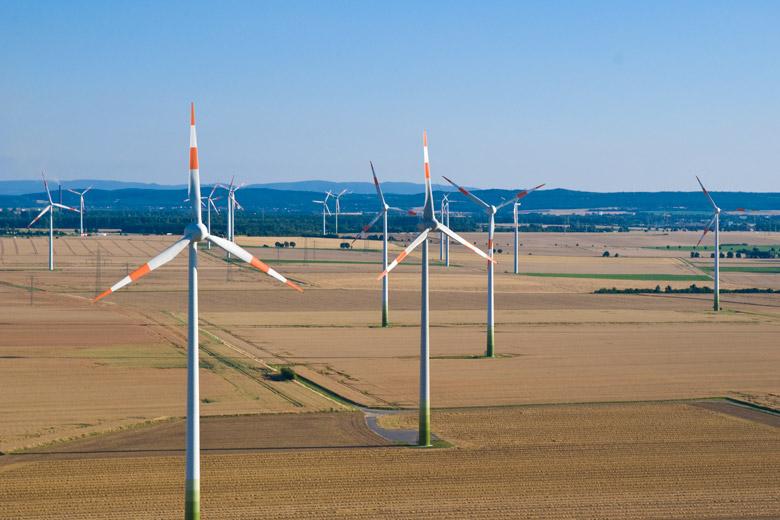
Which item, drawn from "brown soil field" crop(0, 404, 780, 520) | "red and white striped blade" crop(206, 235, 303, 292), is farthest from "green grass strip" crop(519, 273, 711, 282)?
"red and white striped blade" crop(206, 235, 303, 292)

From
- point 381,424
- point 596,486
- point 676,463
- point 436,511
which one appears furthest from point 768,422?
point 436,511

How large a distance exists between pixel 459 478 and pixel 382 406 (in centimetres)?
1110

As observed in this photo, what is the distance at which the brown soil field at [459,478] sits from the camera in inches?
989

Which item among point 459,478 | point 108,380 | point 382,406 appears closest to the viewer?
point 459,478

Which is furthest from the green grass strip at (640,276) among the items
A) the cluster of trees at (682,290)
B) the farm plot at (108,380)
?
the farm plot at (108,380)

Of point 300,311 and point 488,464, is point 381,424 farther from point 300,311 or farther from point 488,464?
point 300,311

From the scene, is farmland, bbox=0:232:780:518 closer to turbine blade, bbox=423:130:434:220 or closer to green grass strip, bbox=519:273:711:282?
turbine blade, bbox=423:130:434:220

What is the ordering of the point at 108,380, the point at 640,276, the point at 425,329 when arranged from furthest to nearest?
the point at 640,276, the point at 108,380, the point at 425,329

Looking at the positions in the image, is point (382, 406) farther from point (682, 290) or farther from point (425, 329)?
point (682, 290)

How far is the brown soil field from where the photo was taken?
82.4 feet

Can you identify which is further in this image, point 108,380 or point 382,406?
point 108,380

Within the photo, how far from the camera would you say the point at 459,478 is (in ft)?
93.1

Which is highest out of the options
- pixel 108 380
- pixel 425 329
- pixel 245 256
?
pixel 245 256

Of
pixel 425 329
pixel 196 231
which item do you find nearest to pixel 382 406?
pixel 425 329
